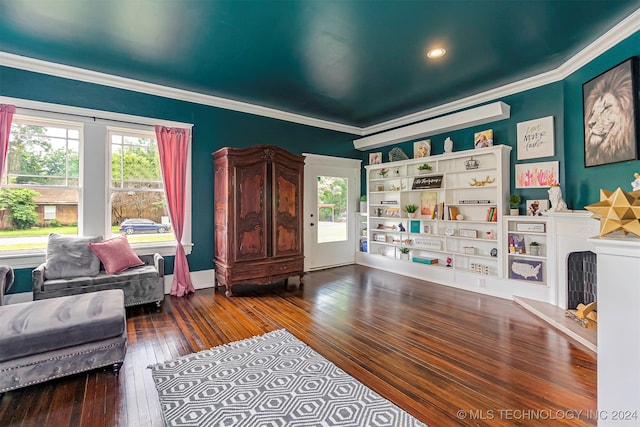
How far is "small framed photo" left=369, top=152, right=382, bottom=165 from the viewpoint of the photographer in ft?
19.2

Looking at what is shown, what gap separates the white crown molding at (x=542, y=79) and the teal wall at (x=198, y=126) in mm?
1481

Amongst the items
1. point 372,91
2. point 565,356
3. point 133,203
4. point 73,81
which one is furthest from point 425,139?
point 73,81

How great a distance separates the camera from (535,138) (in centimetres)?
384

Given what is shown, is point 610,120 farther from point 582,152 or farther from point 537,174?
point 537,174

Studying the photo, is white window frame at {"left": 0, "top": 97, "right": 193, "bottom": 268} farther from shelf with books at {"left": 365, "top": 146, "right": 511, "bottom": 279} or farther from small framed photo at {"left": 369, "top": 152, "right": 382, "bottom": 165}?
shelf with books at {"left": 365, "top": 146, "right": 511, "bottom": 279}

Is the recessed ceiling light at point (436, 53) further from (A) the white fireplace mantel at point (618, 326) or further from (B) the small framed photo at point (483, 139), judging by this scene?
(A) the white fireplace mantel at point (618, 326)

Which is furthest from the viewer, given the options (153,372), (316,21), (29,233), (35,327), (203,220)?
(203,220)

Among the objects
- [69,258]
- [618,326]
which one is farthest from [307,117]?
[618,326]

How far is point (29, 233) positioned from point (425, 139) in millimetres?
5748

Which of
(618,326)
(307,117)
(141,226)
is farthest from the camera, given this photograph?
(307,117)

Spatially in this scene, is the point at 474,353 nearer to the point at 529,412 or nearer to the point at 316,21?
the point at 529,412

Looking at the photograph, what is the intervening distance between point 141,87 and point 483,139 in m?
4.80

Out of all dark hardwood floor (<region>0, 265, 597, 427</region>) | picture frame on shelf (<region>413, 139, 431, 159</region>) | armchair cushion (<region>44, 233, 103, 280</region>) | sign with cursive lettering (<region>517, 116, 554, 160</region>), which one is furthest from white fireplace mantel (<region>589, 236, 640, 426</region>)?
armchair cushion (<region>44, 233, 103, 280</region>)

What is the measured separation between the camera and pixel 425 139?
17.1 feet
